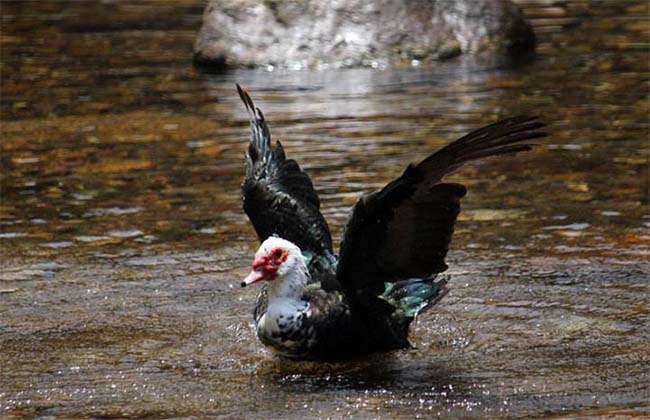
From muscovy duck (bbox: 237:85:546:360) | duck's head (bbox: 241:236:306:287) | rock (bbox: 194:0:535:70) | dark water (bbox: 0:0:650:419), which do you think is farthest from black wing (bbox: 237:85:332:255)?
rock (bbox: 194:0:535:70)

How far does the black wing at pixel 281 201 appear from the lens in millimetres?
6984

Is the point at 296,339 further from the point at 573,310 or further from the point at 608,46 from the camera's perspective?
the point at 608,46

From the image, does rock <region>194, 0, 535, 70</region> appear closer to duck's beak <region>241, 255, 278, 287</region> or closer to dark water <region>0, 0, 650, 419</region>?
dark water <region>0, 0, 650, 419</region>

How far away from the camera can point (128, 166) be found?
10.8 meters

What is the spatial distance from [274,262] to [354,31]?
8897mm

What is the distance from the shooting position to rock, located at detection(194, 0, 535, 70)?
14.8 m

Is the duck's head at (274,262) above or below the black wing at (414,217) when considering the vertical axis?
below

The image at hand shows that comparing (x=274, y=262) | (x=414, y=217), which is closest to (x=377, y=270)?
(x=414, y=217)

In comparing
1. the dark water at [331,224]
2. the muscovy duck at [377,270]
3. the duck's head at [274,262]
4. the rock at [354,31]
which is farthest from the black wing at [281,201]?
the rock at [354,31]

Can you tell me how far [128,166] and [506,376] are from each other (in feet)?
17.5

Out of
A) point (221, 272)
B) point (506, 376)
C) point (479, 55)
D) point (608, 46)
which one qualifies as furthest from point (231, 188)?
point (608, 46)

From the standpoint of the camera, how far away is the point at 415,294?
21.6ft

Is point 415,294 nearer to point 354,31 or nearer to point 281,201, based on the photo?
point 281,201

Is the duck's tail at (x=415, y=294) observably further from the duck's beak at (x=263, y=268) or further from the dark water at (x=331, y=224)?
the duck's beak at (x=263, y=268)
